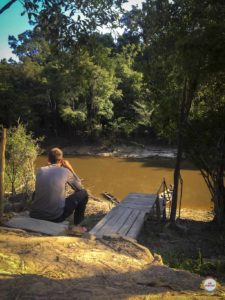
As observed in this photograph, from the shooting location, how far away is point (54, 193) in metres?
5.62

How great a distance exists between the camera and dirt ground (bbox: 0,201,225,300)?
10.4 ft

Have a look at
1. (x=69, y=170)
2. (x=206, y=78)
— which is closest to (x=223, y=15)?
(x=206, y=78)

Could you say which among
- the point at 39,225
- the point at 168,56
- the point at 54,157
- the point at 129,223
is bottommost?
the point at 129,223

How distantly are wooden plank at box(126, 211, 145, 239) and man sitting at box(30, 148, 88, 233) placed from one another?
116 centimetres

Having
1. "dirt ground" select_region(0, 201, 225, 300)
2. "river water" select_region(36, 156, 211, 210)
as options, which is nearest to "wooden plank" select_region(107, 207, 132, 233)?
"dirt ground" select_region(0, 201, 225, 300)

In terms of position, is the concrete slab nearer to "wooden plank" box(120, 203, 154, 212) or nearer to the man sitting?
the man sitting

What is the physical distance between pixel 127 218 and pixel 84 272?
408 centimetres

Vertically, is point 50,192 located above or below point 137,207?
above

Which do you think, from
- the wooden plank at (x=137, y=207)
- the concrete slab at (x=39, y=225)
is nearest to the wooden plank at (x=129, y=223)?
the wooden plank at (x=137, y=207)

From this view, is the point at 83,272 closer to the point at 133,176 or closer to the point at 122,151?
the point at 133,176

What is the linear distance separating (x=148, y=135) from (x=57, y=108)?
8.51 metres

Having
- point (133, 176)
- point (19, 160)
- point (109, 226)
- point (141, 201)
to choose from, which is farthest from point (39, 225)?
point (133, 176)

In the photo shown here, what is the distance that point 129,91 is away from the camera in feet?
116

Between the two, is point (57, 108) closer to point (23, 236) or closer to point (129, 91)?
point (129, 91)
